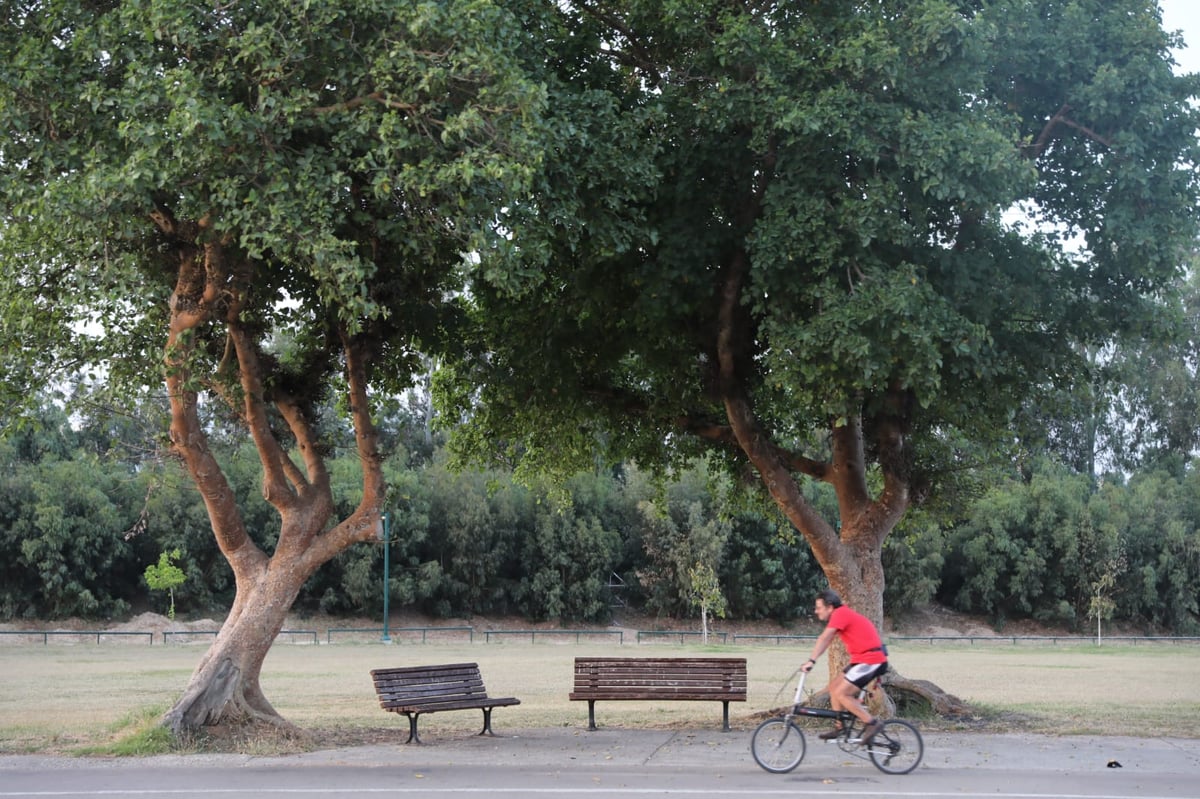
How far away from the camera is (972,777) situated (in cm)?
1155

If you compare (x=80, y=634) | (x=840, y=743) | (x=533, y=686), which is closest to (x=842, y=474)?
(x=840, y=743)

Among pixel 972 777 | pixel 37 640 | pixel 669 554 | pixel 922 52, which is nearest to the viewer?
pixel 972 777

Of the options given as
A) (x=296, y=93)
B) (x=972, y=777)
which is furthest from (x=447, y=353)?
(x=972, y=777)

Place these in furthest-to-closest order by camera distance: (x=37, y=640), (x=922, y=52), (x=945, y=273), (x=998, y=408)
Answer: (x=37, y=640) < (x=998, y=408) < (x=945, y=273) < (x=922, y=52)

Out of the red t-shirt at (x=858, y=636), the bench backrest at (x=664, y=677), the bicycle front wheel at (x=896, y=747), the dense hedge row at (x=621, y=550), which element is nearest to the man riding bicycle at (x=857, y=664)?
the red t-shirt at (x=858, y=636)

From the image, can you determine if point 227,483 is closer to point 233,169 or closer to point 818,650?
point 233,169

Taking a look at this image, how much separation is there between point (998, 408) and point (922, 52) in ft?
16.5

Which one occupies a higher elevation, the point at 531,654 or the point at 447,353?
the point at 447,353

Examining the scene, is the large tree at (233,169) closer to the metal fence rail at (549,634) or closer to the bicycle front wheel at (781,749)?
the bicycle front wheel at (781,749)

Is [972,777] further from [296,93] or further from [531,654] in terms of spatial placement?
[531,654]

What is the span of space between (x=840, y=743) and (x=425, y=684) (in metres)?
5.13

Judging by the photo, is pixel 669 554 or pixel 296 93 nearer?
pixel 296 93

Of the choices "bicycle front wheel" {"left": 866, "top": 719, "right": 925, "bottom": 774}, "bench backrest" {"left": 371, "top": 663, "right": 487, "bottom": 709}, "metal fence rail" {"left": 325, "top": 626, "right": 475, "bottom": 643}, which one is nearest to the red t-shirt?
"bicycle front wheel" {"left": 866, "top": 719, "right": 925, "bottom": 774}

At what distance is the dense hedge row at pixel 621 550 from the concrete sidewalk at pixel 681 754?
151ft
